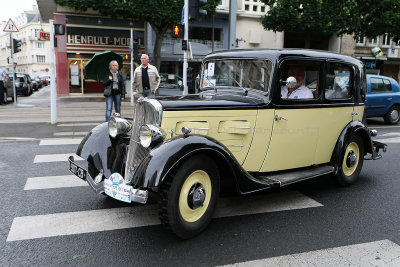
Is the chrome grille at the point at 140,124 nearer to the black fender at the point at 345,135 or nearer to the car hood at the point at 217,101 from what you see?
the car hood at the point at 217,101

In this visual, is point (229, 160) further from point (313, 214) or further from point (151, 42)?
point (151, 42)

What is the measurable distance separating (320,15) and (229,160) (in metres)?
20.9

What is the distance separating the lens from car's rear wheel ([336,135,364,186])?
497cm

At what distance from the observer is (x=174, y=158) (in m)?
3.05

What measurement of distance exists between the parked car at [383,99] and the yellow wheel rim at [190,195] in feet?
30.3

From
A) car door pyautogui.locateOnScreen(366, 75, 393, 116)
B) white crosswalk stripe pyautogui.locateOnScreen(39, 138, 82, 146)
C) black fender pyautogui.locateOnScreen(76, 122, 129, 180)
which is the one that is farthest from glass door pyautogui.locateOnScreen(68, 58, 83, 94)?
black fender pyautogui.locateOnScreen(76, 122, 129, 180)

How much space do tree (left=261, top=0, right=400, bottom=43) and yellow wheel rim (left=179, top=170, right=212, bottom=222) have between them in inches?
800

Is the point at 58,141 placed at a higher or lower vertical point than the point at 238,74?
lower

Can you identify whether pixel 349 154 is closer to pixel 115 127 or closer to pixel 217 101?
pixel 217 101

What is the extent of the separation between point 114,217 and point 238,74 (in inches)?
89.4

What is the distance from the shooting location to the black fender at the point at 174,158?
117 inches

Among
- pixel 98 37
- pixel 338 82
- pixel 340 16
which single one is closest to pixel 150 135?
pixel 338 82

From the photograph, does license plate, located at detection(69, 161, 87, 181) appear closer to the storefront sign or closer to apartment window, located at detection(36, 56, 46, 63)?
Result: the storefront sign

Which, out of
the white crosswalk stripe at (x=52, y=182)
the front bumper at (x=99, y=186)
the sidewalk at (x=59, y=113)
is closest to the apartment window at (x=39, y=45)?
the sidewalk at (x=59, y=113)
